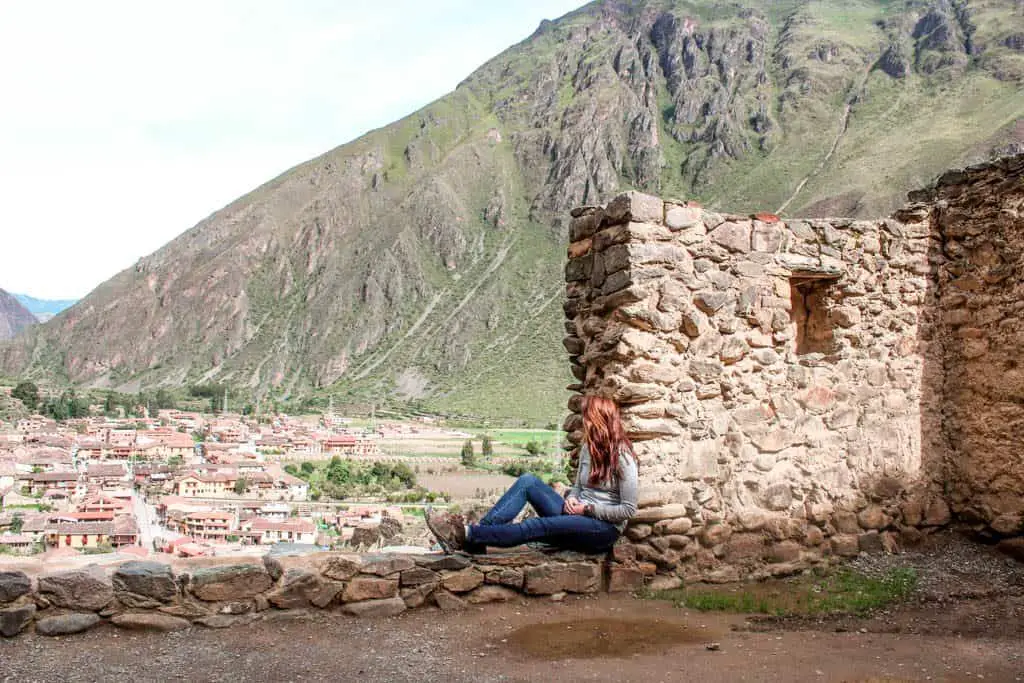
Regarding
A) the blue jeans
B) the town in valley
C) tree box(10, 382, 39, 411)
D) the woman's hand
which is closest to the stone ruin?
the blue jeans

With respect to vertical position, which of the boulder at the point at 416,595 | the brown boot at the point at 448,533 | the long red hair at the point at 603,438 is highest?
the long red hair at the point at 603,438

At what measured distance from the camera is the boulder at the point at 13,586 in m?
4.32

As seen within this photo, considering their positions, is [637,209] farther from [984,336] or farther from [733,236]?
[984,336]

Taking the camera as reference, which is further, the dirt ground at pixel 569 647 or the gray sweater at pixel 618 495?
the gray sweater at pixel 618 495

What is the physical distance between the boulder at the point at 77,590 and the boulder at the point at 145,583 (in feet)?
0.17

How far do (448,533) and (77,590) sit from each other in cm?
212

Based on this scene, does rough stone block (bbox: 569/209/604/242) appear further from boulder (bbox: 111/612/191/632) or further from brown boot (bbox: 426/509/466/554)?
boulder (bbox: 111/612/191/632)

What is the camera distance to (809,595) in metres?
5.46

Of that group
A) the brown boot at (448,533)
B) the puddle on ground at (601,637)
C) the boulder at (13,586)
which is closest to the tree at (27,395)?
the boulder at (13,586)

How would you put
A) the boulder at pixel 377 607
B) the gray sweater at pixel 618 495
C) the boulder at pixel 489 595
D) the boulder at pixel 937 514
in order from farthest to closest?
the boulder at pixel 937 514, the gray sweater at pixel 618 495, the boulder at pixel 489 595, the boulder at pixel 377 607

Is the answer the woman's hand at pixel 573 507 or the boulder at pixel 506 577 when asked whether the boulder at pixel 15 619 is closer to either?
the boulder at pixel 506 577

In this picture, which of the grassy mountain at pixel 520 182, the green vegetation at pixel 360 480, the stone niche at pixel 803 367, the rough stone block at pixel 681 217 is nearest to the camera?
the stone niche at pixel 803 367

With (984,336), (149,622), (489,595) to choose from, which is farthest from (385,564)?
(984,336)

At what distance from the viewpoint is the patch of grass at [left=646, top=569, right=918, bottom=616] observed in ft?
17.1
